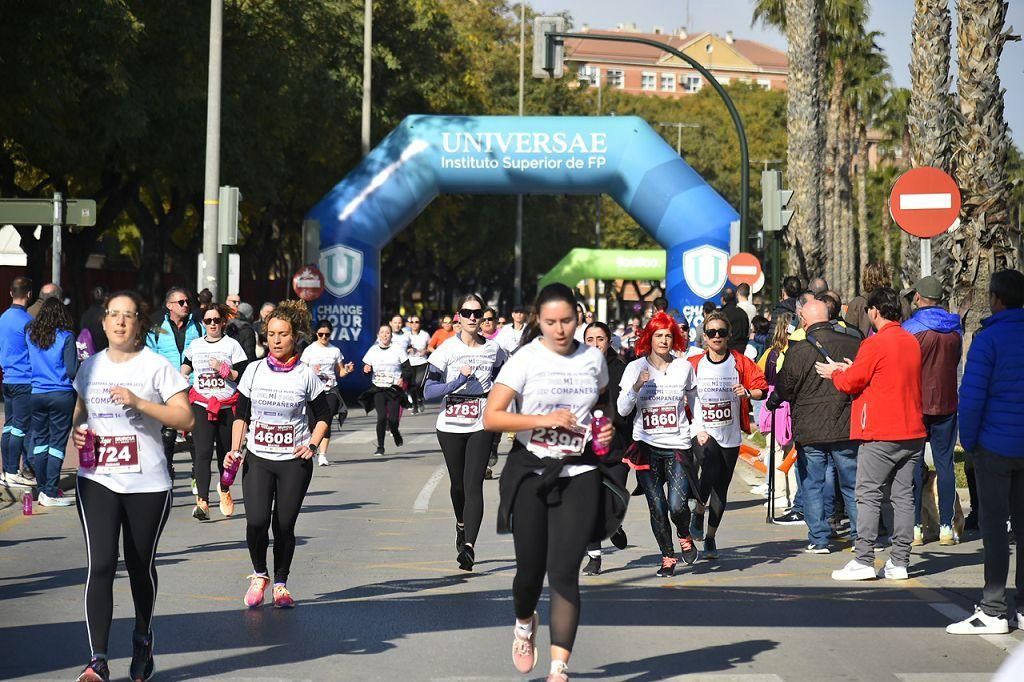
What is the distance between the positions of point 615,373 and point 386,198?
21057 millimetres

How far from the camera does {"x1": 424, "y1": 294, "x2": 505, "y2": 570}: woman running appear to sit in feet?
34.9

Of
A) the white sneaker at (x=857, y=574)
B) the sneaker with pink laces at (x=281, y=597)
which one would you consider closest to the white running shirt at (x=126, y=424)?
the sneaker with pink laces at (x=281, y=597)

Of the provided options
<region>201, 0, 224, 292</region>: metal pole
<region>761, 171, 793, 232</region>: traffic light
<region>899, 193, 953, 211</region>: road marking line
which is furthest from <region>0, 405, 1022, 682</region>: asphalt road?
<region>201, 0, 224, 292</region>: metal pole

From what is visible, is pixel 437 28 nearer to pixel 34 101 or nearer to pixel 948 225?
pixel 34 101

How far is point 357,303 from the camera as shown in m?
31.5

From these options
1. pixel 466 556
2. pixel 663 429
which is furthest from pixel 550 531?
pixel 663 429

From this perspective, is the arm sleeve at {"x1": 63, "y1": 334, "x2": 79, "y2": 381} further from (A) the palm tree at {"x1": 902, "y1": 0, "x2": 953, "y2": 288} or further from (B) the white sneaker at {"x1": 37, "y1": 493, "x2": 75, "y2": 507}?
(A) the palm tree at {"x1": 902, "y1": 0, "x2": 953, "y2": 288}

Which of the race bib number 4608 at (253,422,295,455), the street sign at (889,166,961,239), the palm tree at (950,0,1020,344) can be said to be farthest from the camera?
the palm tree at (950,0,1020,344)

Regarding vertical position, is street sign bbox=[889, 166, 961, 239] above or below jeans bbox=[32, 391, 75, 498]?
above

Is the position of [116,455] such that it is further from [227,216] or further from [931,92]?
[227,216]

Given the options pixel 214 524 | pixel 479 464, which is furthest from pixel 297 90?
pixel 479 464

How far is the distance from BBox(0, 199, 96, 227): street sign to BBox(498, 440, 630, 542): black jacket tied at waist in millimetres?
11996

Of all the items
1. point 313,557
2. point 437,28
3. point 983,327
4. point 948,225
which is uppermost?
point 437,28

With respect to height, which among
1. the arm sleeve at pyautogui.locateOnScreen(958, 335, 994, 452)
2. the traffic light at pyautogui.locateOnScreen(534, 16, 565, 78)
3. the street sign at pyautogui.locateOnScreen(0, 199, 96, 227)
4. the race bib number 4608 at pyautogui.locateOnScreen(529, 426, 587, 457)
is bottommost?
the race bib number 4608 at pyautogui.locateOnScreen(529, 426, 587, 457)
